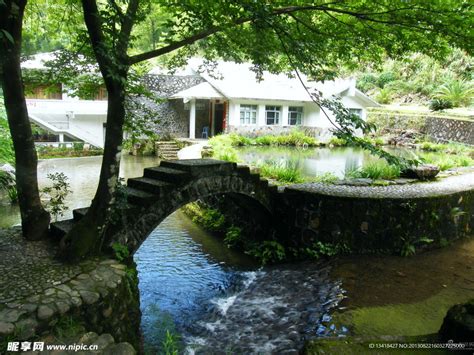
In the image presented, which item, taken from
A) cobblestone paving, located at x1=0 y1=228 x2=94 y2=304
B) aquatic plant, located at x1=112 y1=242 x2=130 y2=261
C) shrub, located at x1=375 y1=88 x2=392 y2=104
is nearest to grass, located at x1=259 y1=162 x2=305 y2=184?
aquatic plant, located at x1=112 y1=242 x2=130 y2=261

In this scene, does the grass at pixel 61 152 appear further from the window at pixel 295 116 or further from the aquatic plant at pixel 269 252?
the aquatic plant at pixel 269 252

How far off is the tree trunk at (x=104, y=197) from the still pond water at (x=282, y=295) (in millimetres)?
1589

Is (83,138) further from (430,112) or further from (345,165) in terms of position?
(430,112)

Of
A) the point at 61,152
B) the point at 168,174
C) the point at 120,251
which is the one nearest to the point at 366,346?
the point at 120,251

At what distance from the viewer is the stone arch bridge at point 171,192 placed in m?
5.29

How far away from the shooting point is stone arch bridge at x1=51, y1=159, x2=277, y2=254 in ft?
17.4

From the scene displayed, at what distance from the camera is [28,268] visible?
4.38 metres

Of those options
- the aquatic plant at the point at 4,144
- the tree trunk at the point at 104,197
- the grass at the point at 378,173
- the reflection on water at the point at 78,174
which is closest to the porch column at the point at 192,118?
the reflection on water at the point at 78,174

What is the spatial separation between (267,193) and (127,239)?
3.37 meters

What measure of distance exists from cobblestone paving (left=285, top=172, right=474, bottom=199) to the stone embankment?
4217 millimetres

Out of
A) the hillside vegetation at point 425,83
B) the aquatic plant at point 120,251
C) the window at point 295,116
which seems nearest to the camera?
the aquatic plant at point 120,251

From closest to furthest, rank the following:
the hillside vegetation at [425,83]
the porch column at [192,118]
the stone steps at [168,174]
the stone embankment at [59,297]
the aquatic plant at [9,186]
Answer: the stone embankment at [59,297], the stone steps at [168,174], the aquatic plant at [9,186], the porch column at [192,118], the hillside vegetation at [425,83]

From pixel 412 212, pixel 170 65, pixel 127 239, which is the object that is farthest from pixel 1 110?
pixel 412 212

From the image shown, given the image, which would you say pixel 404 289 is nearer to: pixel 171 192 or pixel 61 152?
pixel 171 192
